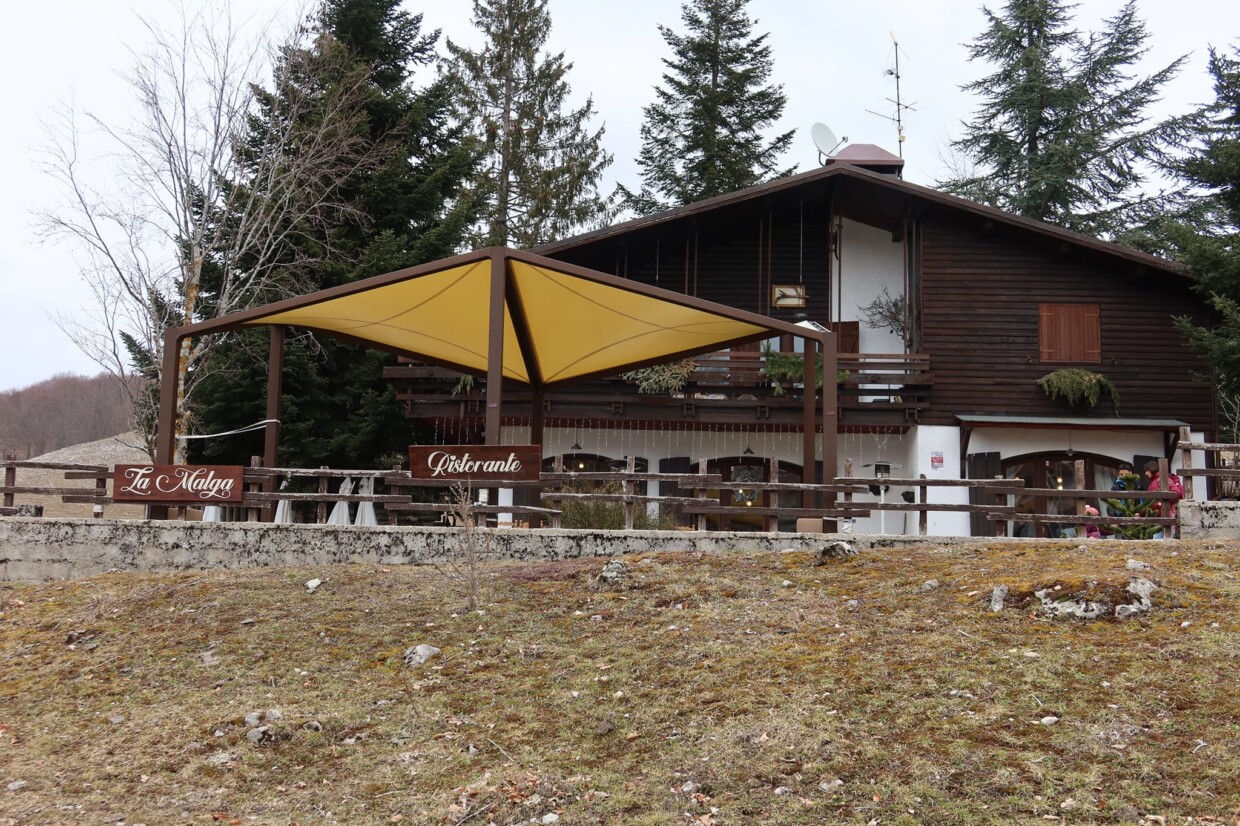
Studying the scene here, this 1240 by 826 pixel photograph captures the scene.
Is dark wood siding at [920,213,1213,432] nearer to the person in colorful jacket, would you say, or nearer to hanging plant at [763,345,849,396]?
hanging plant at [763,345,849,396]

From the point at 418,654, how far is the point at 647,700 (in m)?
1.99

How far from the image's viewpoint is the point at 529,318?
47.1 feet

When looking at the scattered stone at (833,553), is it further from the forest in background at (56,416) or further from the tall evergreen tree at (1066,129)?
the forest in background at (56,416)

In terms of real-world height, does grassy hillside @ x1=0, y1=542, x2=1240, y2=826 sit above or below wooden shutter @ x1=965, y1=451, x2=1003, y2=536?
below

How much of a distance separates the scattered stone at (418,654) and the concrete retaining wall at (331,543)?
290 cm

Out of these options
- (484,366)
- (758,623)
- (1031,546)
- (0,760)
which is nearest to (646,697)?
(758,623)

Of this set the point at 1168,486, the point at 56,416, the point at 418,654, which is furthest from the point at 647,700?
the point at 56,416

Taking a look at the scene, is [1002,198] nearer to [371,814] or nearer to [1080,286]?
[1080,286]

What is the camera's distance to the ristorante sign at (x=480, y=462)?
36.2 feet

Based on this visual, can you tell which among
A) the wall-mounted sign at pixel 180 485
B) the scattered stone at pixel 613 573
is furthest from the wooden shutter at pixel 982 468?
the wall-mounted sign at pixel 180 485

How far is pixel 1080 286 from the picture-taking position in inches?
804

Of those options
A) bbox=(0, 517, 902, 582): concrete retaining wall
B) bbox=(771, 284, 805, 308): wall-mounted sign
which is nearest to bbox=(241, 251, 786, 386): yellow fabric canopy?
bbox=(0, 517, 902, 582): concrete retaining wall

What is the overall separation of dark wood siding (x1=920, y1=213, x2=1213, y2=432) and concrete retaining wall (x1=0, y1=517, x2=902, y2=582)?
10422 millimetres

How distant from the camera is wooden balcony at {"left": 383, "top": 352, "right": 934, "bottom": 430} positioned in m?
19.8
